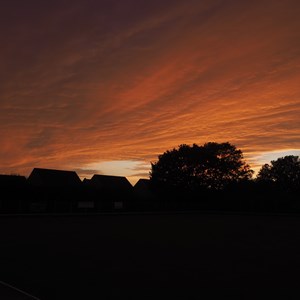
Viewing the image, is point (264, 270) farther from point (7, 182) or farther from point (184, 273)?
point (7, 182)

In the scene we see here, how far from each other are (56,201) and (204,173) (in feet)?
98.6

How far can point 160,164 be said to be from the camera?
6838 centimetres

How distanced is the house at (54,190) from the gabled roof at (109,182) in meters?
7.11

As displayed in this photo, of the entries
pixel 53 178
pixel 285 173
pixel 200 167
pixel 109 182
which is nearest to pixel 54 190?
pixel 53 178

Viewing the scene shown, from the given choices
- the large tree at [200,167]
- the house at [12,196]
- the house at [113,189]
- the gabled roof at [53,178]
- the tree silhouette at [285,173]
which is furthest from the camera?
the tree silhouette at [285,173]

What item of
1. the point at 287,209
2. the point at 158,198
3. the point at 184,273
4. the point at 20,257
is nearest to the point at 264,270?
the point at 184,273

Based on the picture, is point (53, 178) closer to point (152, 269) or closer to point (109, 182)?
point (109, 182)

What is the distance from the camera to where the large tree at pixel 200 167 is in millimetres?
66562

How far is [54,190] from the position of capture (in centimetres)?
5072

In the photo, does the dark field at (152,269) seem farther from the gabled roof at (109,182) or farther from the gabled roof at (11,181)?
the gabled roof at (109,182)

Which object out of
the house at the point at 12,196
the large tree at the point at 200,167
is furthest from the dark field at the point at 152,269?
the large tree at the point at 200,167

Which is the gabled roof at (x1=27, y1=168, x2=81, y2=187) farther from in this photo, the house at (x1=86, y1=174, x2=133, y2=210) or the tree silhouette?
the tree silhouette

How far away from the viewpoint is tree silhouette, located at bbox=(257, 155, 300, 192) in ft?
299

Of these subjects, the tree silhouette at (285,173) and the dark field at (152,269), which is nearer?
the dark field at (152,269)
